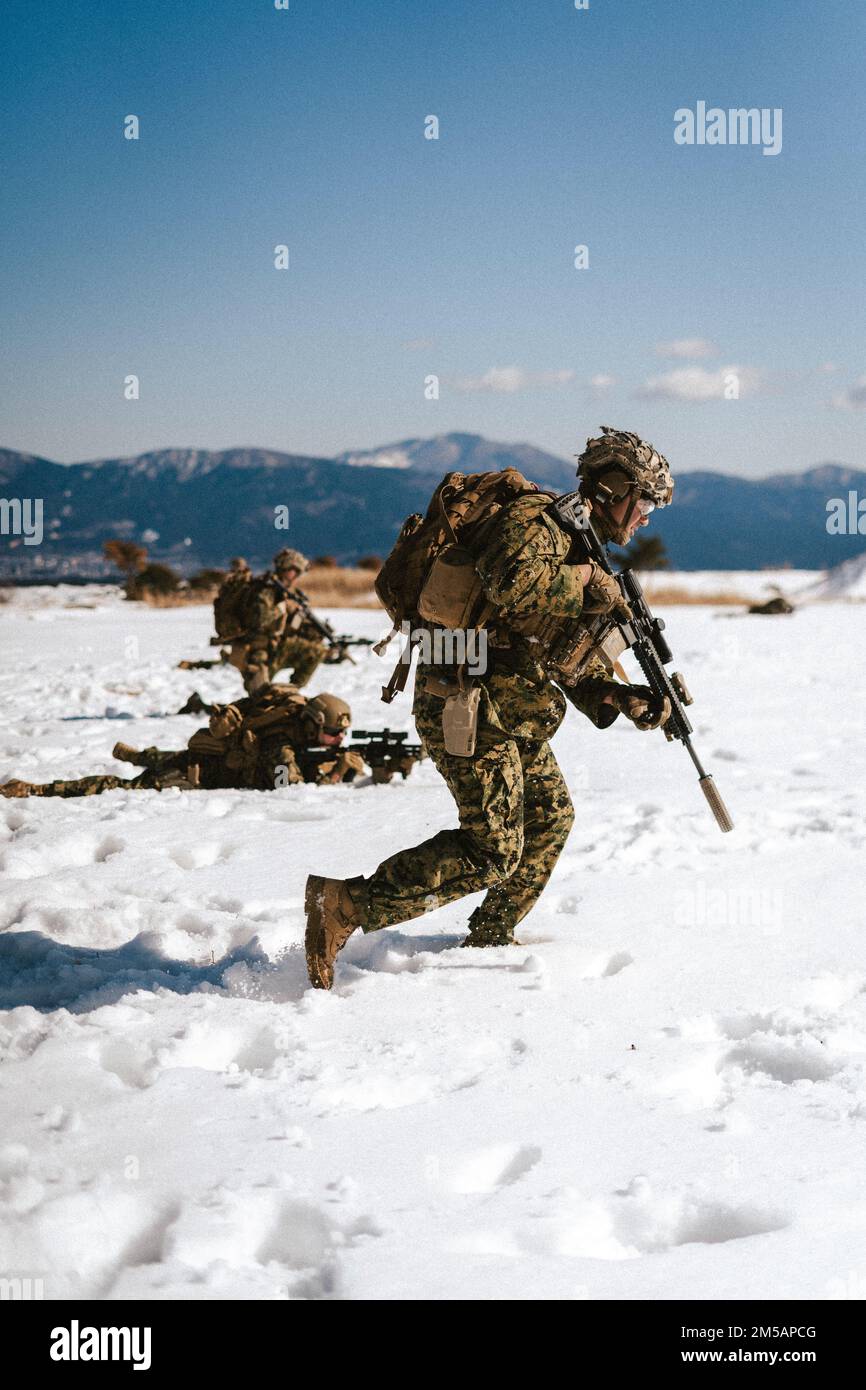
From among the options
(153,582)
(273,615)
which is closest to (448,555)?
(273,615)

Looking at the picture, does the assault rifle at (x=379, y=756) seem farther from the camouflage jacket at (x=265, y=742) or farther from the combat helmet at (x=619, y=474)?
the combat helmet at (x=619, y=474)

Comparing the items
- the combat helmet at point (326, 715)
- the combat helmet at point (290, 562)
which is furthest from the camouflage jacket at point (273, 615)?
the combat helmet at point (326, 715)

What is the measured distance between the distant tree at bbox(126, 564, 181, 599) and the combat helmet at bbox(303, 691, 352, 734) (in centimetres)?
1800

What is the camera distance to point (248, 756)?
7.04 m

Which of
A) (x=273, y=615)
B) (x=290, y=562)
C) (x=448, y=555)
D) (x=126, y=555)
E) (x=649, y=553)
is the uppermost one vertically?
(x=126, y=555)

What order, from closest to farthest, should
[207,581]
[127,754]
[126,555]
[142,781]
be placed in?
[142,781] → [127,754] → [207,581] → [126,555]

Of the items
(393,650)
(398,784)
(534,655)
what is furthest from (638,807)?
(393,650)

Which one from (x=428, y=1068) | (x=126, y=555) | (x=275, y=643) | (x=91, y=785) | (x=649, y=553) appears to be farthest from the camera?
(x=126, y=555)

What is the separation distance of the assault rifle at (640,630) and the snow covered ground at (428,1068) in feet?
2.57

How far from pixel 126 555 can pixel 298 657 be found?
1190 inches

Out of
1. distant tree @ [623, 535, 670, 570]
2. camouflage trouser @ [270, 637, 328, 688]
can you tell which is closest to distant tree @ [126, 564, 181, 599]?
distant tree @ [623, 535, 670, 570]

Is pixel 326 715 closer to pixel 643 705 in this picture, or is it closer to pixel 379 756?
pixel 379 756

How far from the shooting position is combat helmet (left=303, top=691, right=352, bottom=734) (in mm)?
7203
